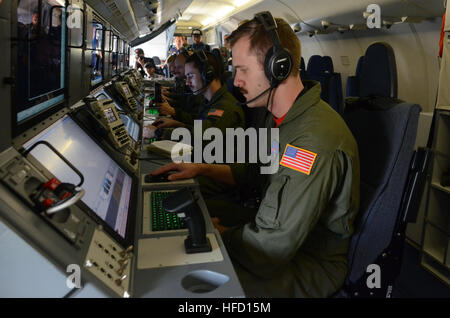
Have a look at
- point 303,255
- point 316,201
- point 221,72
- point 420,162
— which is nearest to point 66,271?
point 316,201

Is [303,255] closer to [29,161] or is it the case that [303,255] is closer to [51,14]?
[29,161]

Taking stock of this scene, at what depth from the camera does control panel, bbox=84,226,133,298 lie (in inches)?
33.6

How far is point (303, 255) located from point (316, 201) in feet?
A: 1.00

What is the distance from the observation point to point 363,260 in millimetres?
1382

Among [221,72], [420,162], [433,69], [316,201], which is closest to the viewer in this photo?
[316,201]

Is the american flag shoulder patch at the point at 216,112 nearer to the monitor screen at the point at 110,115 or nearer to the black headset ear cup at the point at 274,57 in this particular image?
the monitor screen at the point at 110,115

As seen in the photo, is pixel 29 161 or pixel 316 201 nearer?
pixel 29 161

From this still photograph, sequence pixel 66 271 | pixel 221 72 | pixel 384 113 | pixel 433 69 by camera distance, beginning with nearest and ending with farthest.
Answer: pixel 66 271 → pixel 384 113 → pixel 221 72 → pixel 433 69

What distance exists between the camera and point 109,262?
947mm

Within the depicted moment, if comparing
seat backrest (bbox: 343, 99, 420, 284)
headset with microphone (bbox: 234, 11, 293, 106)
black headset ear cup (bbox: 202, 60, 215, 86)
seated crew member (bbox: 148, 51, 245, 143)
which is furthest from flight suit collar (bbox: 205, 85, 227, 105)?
seat backrest (bbox: 343, 99, 420, 284)

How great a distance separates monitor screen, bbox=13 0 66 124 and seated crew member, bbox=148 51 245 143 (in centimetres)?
122

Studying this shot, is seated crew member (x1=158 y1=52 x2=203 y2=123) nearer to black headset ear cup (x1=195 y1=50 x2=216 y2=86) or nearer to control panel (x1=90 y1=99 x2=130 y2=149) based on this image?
black headset ear cup (x1=195 y1=50 x2=216 y2=86)

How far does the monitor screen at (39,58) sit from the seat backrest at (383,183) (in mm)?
1288
